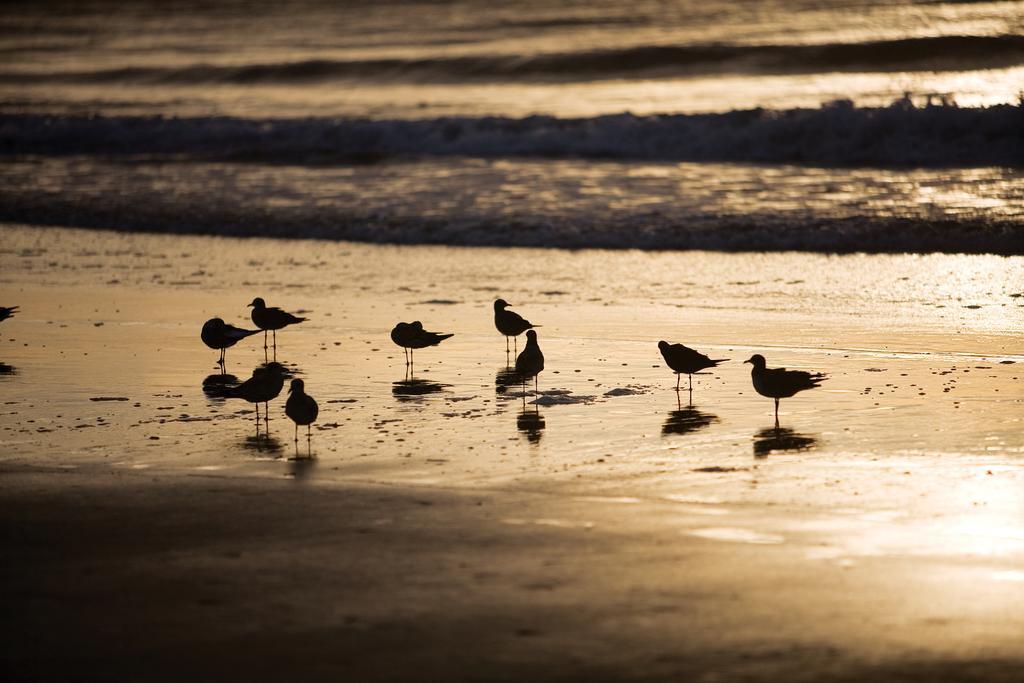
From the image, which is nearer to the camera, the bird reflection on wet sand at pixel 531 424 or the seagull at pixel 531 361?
the bird reflection on wet sand at pixel 531 424

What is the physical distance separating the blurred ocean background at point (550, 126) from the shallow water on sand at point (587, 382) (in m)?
2.11

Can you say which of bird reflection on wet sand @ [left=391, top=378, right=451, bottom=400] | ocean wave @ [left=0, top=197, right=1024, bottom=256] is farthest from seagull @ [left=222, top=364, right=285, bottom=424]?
ocean wave @ [left=0, top=197, right=1024, bottom=256]

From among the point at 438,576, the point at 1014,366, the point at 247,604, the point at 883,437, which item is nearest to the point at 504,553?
the point at 438,576

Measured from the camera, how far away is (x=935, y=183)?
19.1 m

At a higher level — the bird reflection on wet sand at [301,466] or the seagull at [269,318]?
the seagull at [269,318]

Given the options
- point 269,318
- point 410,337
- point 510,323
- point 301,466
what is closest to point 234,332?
point 269,318

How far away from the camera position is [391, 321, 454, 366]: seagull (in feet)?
33.3

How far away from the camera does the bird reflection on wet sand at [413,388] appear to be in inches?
360

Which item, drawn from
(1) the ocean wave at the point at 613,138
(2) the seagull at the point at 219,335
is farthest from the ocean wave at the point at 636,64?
(2) the seagull at the point at 219,335

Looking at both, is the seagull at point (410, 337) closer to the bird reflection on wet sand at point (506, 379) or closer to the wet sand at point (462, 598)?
the bird reflection on wet sand at point (506, 379)

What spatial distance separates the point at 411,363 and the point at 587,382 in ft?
4.87

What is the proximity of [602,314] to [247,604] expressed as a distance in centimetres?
714

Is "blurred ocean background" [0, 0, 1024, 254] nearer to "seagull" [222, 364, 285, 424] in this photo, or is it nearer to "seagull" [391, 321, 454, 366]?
"seagull" [391, 321, 454, 366]

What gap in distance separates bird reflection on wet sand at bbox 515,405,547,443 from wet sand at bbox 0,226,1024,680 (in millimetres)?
31
